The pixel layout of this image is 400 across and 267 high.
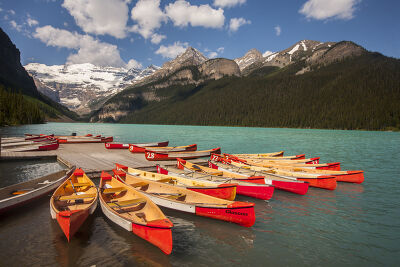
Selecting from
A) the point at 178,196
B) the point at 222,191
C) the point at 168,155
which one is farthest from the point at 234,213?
the point at 168,155

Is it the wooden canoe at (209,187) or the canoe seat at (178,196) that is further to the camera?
the wooden canoe at (209,187)

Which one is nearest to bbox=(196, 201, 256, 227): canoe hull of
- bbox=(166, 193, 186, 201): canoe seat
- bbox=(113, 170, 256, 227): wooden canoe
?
bbox=(113, 170, 256, 227): wooden canoe

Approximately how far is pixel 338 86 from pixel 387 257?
649ft

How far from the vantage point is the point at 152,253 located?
25.3 feet

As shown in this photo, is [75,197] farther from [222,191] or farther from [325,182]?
[325,182]

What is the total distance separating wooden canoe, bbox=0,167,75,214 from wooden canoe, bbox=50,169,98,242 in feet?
5.09

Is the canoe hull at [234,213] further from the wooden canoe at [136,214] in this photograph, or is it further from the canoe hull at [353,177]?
the canoe hull at [353,177]

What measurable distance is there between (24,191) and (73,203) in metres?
4.02

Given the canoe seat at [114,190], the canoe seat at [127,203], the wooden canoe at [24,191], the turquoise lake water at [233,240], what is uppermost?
the canoe seat at [114,190]

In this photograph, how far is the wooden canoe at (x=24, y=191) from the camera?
32.8 ft

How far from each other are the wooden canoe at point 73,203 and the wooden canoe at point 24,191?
1552 mm

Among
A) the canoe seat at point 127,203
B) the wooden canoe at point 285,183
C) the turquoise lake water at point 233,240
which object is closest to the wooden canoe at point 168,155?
the wooden canoe at point 285,183

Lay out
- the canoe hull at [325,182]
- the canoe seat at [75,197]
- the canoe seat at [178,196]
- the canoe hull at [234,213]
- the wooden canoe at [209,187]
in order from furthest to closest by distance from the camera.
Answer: the canoe hull at [325,182], the wooden canoe at [209,187], the canoe seat at [178,196], the canoe seat at [75,197], the canoe hull at [234,213]

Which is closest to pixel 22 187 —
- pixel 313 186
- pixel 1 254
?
pixel 1 254
